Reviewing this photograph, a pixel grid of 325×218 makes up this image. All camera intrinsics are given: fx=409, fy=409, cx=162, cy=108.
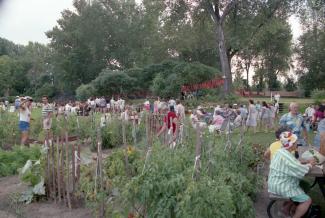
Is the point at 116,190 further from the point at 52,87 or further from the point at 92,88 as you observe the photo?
the point at 52,87

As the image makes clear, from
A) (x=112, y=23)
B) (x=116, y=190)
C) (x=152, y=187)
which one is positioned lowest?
(x=116, y=190)

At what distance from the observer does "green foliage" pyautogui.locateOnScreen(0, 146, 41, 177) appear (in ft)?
27.6

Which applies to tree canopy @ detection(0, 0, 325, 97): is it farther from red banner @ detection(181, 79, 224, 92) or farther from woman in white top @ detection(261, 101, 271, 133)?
woman in white top @ detection(261, 101, 271, 133)

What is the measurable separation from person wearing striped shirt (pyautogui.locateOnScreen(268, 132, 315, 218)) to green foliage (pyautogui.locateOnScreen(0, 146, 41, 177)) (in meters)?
5.35

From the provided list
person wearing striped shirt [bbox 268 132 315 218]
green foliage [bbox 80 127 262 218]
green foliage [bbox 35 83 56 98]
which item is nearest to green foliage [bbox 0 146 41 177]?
green foliage [bbox 80 127 262 218]

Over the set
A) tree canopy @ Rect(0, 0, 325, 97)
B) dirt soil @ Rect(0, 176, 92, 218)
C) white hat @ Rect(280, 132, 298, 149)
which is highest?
tree canopy @ Rect(0, 0, 325, 97)

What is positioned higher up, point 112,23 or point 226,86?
point 112,23

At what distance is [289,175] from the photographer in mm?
5074

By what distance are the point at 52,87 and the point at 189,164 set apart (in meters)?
54.7

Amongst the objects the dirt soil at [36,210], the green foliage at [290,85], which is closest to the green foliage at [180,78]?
the dirt soil at [36,210]

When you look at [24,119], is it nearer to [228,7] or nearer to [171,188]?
[171,188]

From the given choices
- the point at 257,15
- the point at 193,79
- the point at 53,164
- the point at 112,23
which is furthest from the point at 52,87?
the point at 53,164

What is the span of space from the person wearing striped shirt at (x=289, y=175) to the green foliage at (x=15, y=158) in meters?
5.35

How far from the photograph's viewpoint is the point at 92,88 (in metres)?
40.4
